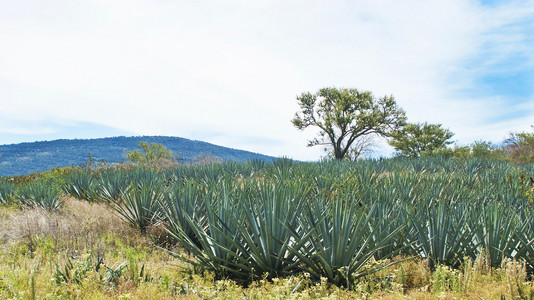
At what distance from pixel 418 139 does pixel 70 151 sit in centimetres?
10158

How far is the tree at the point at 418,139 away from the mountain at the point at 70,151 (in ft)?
197

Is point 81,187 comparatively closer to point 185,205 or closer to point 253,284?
point 185,205

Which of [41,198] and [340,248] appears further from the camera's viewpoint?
[41,198]

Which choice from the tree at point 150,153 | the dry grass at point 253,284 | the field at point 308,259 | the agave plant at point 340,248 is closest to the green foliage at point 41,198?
the field at point 308,259

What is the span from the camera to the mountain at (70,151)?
3789 inches

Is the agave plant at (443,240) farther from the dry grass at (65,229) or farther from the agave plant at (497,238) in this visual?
the dry grass at (65,229)

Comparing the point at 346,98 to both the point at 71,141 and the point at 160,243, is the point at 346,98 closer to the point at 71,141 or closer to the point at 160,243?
the point at 160,243

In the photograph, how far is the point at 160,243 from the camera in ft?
19.6

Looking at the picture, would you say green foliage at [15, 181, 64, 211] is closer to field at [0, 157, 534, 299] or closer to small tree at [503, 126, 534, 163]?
field at [0, 157, 534, 299]

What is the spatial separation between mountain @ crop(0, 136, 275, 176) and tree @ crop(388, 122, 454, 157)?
6018 centimetres

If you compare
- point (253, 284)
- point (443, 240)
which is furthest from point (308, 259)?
point (443, 240)

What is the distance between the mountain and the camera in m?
96.2

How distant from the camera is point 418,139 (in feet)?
112

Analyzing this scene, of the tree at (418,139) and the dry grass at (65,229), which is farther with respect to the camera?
the tree at (418,139)
